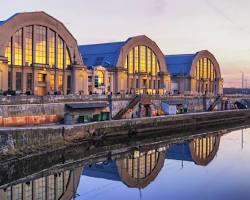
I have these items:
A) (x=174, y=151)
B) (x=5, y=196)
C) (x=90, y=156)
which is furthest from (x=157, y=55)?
(x=5, y=196)

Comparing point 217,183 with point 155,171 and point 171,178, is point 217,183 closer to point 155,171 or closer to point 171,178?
point 171,178

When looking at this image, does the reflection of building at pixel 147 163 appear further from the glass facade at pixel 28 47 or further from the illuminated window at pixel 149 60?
the illuminated window at pixel 149 60

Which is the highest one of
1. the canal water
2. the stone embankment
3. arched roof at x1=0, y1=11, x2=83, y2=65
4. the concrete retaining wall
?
arched roof at x1=0, y1=11, x2=83, y2=65

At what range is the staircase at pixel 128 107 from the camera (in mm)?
62519

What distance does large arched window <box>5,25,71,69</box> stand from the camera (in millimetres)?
62281

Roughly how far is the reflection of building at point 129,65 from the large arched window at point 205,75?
55.6 ft

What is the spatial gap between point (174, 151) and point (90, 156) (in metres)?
11.0

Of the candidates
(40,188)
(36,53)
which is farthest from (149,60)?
(40,188)

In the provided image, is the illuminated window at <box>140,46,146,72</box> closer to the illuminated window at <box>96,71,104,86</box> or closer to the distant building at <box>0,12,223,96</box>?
the distant building at <box>0,12,223,96</box>

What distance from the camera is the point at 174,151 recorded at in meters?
48.8

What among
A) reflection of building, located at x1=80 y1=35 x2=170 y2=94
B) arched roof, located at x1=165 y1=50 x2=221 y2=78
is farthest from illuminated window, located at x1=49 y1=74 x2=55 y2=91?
arched roof, located at x1=165 y1=50 x2=221 y2=78

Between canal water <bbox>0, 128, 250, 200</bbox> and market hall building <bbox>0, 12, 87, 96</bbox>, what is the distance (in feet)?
66.9

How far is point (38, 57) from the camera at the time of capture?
6562 cm

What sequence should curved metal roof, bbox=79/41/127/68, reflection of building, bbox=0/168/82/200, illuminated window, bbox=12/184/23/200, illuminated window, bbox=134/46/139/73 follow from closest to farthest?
illuminated window, bbox=12/184/23/200, reflection of building, bbox=0/168/82/200, curved metal roof, bbox=79/41/127/68, illuminated window, bbox=134/46/139/73
